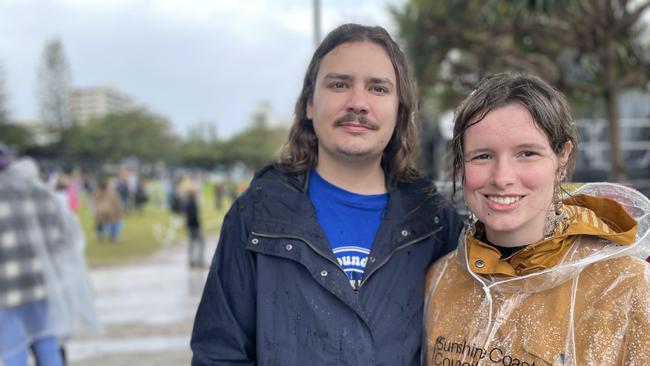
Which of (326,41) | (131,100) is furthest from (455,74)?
(131,100)

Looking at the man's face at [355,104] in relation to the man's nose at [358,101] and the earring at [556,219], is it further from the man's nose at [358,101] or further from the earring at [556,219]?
the earring at [556,219]

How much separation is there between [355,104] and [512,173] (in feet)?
2.08

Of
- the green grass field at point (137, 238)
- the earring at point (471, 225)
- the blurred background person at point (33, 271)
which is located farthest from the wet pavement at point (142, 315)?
the earring at point (471, 225)

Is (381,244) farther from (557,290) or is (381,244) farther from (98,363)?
(98,363)

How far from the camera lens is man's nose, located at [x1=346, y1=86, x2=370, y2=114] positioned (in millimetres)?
1956

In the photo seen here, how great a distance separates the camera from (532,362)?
1460 mm

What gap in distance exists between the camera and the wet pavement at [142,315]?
553 cm

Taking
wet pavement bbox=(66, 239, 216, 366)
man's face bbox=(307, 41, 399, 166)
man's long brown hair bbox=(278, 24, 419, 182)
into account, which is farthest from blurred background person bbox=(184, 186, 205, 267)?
man's face bbox=(307, 41, 399, 166)

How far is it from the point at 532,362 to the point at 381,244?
0.58 meters

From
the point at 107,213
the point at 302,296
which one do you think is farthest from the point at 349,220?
the point at 107,213

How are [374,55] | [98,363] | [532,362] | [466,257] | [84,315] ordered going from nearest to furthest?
1. [532,362]
2. [466,257]
3. [374,55]
4. [84,315]
5. [98,363]

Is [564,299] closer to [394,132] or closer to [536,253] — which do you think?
[536,253]

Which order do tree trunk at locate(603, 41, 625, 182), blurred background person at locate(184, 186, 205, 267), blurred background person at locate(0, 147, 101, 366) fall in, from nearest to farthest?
blurred background person at locate(0, 147, 101, 366), tree trunk at locate(603, 41, 625, 182), blurred background person at locate(184, 186, 205, 267)

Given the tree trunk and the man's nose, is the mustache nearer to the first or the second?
the man's nose
